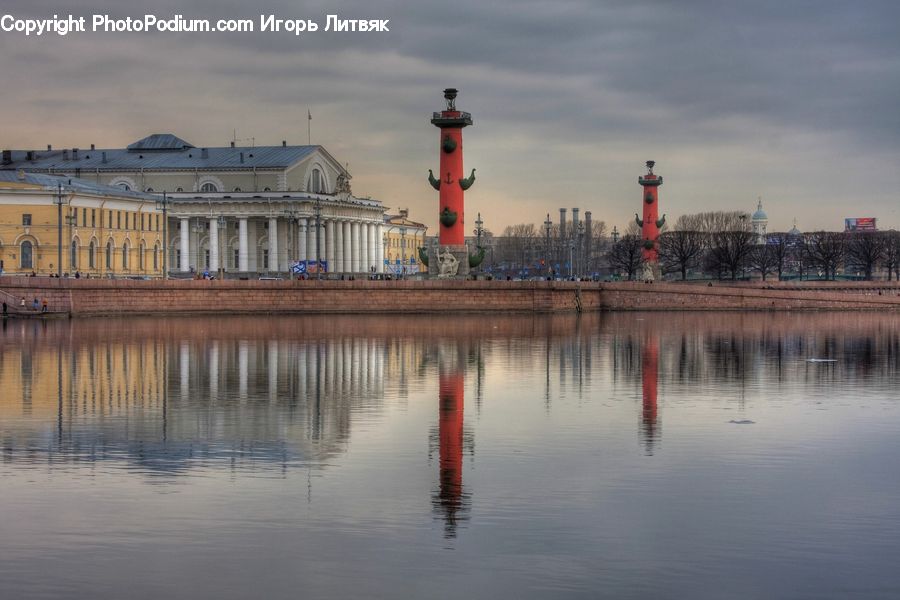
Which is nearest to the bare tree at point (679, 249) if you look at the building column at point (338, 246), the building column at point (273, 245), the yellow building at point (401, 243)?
the yellow building at point (401, 243)

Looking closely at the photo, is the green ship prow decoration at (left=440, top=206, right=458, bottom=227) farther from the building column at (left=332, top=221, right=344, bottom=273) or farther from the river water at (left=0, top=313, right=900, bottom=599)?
the building column at (left=332, top=221, right=344, bottom=273)

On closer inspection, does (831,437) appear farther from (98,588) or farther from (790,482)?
(98,588)

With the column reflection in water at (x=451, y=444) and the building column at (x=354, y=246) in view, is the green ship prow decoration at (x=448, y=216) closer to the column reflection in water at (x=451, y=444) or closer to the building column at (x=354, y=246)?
the column reflection in water at (x=451, y=444)

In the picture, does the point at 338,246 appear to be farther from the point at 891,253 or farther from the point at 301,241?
the point at 891,253

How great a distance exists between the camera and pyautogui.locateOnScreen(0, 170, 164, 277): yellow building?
246 feet

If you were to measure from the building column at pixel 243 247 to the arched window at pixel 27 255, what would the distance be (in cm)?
2724

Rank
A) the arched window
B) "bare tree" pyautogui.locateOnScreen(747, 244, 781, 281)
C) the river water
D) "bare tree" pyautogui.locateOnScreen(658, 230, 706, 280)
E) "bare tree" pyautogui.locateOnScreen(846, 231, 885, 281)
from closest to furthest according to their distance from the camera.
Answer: the river water, the arched window, "bare tree" pyautogui.locateOnScreen(658, 230, 706, 280), "bare tree" pyautogui.locateOnScreen(747, 244, 781, 281), "bare tree" pyautogui.locateOnScreen(846, 231, 885, 281)

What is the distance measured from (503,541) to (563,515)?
4.41ft

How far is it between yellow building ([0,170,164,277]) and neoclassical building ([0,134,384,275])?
1293 cm

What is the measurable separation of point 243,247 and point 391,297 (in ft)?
117

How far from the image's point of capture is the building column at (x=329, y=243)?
Result: 104750mm

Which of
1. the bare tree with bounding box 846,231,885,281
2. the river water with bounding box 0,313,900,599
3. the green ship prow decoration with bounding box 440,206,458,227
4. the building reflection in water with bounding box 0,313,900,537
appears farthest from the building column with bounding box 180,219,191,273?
the river water with bounding box 0,313,900,599

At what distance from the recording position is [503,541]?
1409cm

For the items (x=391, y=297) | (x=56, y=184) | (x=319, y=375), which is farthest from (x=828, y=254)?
(x=319, y=375)
